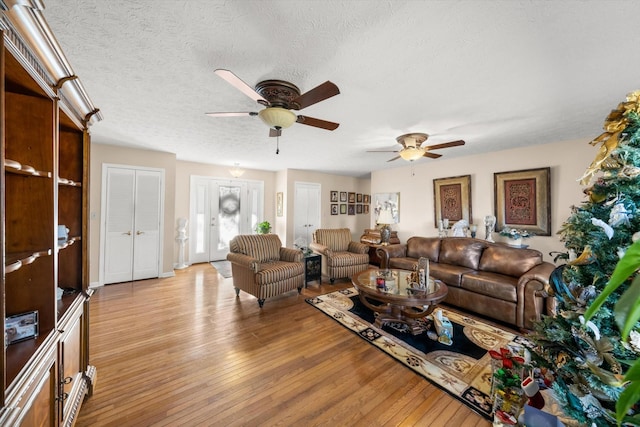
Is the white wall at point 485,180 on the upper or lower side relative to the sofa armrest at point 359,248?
upper

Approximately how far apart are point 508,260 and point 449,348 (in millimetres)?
1762

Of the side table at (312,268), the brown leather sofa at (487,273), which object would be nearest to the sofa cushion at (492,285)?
the brown leather sofa at (487,273)

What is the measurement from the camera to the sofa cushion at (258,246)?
3.61 m

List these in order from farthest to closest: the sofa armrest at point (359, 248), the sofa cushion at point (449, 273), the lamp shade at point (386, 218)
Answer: the lamp shade at point (386, 218) < the sofa armrest at point (359, 248) < the sofa cushion at point (449, 273)

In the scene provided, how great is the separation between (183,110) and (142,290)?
10.00ft

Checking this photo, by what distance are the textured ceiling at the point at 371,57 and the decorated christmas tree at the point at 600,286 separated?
687 millimetres

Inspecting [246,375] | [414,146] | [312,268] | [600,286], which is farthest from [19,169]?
[312,268]

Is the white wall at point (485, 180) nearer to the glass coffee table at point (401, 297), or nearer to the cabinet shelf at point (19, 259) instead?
the glass coffee table at point (401, 297)

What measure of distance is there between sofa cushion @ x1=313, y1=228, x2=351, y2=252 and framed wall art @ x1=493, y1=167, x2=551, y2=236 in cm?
268

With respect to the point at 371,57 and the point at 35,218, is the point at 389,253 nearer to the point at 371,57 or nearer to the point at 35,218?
the point at 371,57

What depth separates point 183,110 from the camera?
96.7 inches

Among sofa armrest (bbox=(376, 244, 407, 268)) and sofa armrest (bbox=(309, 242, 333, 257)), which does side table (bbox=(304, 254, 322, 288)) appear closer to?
sofa armrest (bbox=(309, 242, 333, 257))

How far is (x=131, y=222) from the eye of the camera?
4.17m

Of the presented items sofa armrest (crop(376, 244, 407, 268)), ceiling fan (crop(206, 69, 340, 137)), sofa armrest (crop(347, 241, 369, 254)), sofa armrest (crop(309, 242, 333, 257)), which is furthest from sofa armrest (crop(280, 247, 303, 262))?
ceiling fan (crop(206, 69, 340, 137))
